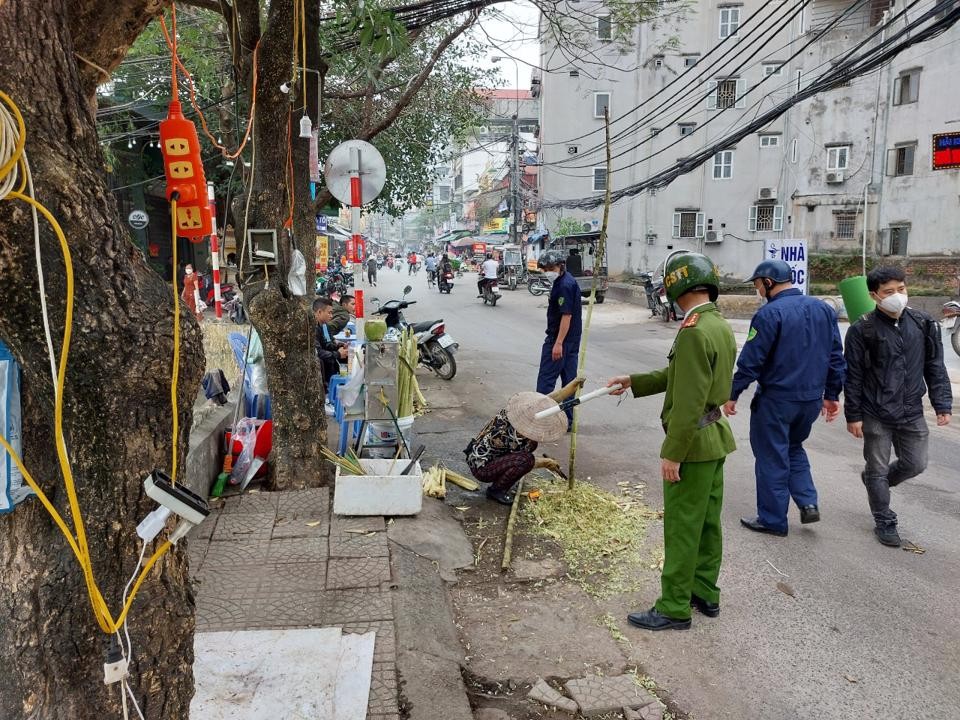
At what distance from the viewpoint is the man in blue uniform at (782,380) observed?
4.42 m

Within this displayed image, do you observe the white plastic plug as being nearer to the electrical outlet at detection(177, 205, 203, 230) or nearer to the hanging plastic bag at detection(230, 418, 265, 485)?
the electrical outlet at detection(177, 205, 203, 230)

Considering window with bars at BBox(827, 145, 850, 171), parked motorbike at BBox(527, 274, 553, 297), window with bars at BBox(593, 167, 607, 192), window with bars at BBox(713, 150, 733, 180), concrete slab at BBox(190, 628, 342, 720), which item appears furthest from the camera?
window with bars at BBox(593, 167, 607, 192)

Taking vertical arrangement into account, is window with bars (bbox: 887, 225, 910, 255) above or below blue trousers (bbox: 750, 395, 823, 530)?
above

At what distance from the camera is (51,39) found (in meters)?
1.68

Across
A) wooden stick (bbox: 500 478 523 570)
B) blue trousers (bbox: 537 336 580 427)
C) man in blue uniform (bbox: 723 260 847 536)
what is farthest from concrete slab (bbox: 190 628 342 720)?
blue trousers (bbox: 537 336 580 427)

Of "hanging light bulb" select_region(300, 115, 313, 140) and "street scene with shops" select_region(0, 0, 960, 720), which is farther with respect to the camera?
"hanging light bulb" select_region(300, 115, 313, 140)

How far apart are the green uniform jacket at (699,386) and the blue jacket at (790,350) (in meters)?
1.07

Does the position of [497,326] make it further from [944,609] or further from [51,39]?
[51,39]

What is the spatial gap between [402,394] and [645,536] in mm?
2065

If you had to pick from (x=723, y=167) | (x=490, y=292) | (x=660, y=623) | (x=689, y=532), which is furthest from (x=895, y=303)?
(x=723, y=167)

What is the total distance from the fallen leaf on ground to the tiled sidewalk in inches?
86.6

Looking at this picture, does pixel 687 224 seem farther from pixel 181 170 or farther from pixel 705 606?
pixel 181 170

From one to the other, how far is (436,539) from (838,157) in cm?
2516

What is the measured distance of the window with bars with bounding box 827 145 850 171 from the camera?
24156 millimetres
